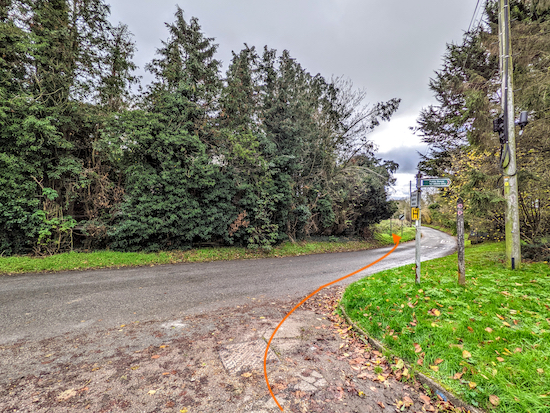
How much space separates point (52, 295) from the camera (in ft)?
18.5

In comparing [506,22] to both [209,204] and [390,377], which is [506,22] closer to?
[390,377]

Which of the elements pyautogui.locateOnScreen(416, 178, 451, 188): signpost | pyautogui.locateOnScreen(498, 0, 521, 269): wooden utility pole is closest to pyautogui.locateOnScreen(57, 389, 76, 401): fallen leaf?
pyautogui.locateOnScreen(416, 178, 451, 188): signpost

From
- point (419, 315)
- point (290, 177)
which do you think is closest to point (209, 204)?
point (290, 177)

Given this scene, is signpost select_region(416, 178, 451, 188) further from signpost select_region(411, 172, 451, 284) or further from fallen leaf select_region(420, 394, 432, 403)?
fallen leaf select_region(420, 394, 432, 403)

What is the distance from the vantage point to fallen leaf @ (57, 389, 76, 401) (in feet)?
8.07

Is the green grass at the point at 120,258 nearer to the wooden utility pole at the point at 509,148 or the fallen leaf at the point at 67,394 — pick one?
the fallen leaf at the point at 67,394

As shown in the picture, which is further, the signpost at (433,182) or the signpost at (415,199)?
the signpost at (415,199)

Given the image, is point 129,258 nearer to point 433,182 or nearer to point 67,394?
point 67,394

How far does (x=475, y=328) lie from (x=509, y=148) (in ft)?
17.9

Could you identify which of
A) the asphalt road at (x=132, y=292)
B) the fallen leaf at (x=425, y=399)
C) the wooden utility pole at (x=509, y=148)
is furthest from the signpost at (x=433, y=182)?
the asphalt road at (x=132, y=292)

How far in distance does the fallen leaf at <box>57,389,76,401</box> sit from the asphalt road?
1813mm

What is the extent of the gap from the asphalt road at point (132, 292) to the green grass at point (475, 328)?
2.56 metres

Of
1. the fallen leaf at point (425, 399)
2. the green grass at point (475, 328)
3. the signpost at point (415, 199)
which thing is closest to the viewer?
the green grass at point (475, 328)

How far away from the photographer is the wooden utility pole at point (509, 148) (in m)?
6.22
